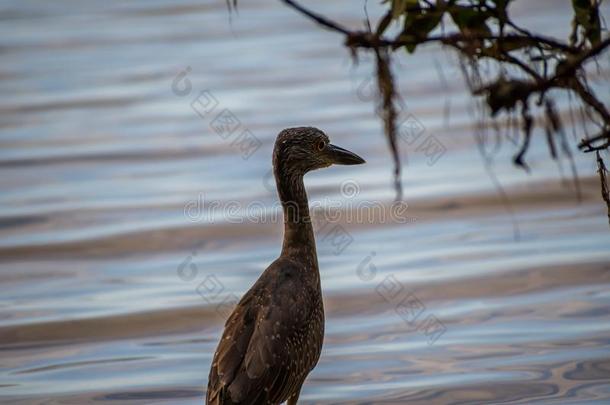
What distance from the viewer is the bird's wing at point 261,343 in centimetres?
625

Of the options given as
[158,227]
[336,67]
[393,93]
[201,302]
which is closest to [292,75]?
[336,67]

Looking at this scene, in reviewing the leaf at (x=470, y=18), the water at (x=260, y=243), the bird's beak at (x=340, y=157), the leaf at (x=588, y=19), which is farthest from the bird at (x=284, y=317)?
the leaf at (x=588, y=19)

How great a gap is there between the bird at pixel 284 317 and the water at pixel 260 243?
0.96 metres

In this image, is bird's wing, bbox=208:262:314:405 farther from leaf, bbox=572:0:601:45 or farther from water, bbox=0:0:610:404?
leaf, bbox=572:0:601:45

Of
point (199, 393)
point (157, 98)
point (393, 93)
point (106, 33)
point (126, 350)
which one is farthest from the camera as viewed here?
point (106, 33)

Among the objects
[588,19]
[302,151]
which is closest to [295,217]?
[302,151]

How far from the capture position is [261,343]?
643cm

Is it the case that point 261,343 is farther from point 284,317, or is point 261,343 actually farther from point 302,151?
point 302,151

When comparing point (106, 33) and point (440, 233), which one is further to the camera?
point (106, 33)

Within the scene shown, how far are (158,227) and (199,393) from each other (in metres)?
3.77

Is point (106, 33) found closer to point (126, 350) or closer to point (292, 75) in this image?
point (292, 75)

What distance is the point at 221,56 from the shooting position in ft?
59.5

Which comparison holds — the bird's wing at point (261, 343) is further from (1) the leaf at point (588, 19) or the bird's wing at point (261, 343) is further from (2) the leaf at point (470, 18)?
(1) the leaf at point (588, 19)

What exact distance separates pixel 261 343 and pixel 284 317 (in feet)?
0.85
